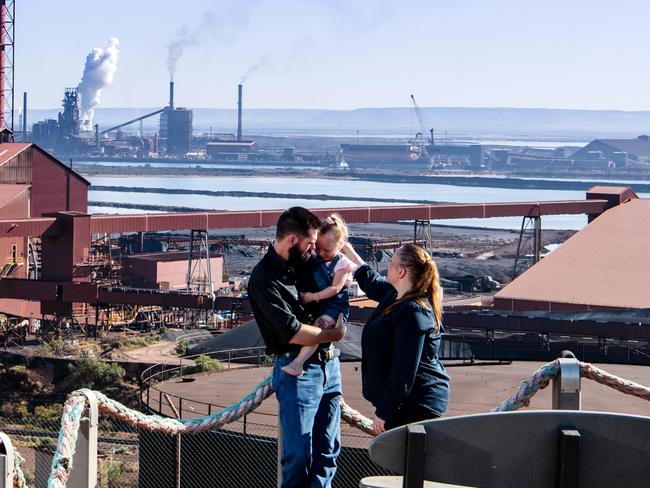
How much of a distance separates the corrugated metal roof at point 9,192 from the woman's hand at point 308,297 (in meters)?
26.6

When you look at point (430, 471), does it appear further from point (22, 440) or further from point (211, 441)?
point (22, 440)

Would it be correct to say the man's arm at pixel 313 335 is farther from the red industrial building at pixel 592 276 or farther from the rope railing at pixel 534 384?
the red industrial building at pixel 592 276

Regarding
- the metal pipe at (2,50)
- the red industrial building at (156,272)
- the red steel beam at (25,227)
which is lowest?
the red industrial building at (156,272)

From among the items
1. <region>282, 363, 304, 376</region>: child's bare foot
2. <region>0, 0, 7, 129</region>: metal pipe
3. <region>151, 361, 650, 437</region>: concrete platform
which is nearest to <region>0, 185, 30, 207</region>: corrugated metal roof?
<region>0, 0, 7, 129</region>: metal pipe

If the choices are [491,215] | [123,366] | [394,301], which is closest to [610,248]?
[491,215]

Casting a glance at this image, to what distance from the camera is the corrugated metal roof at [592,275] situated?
23578mm

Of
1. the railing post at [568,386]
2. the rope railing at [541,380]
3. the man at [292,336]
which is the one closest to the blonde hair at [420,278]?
the man at [292,336]

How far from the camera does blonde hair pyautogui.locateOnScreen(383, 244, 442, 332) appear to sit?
13.9 ft

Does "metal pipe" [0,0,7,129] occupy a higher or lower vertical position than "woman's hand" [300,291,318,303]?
higher

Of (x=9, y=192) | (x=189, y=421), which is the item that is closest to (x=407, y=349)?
(x=189, y=421)

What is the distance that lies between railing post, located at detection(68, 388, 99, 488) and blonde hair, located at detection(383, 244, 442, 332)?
43.7 inches

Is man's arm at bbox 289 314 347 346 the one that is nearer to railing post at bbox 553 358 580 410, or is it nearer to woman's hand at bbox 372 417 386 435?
woman's hand at bbox 372 417 386 435

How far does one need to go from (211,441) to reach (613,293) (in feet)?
52.8

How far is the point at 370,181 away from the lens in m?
132
